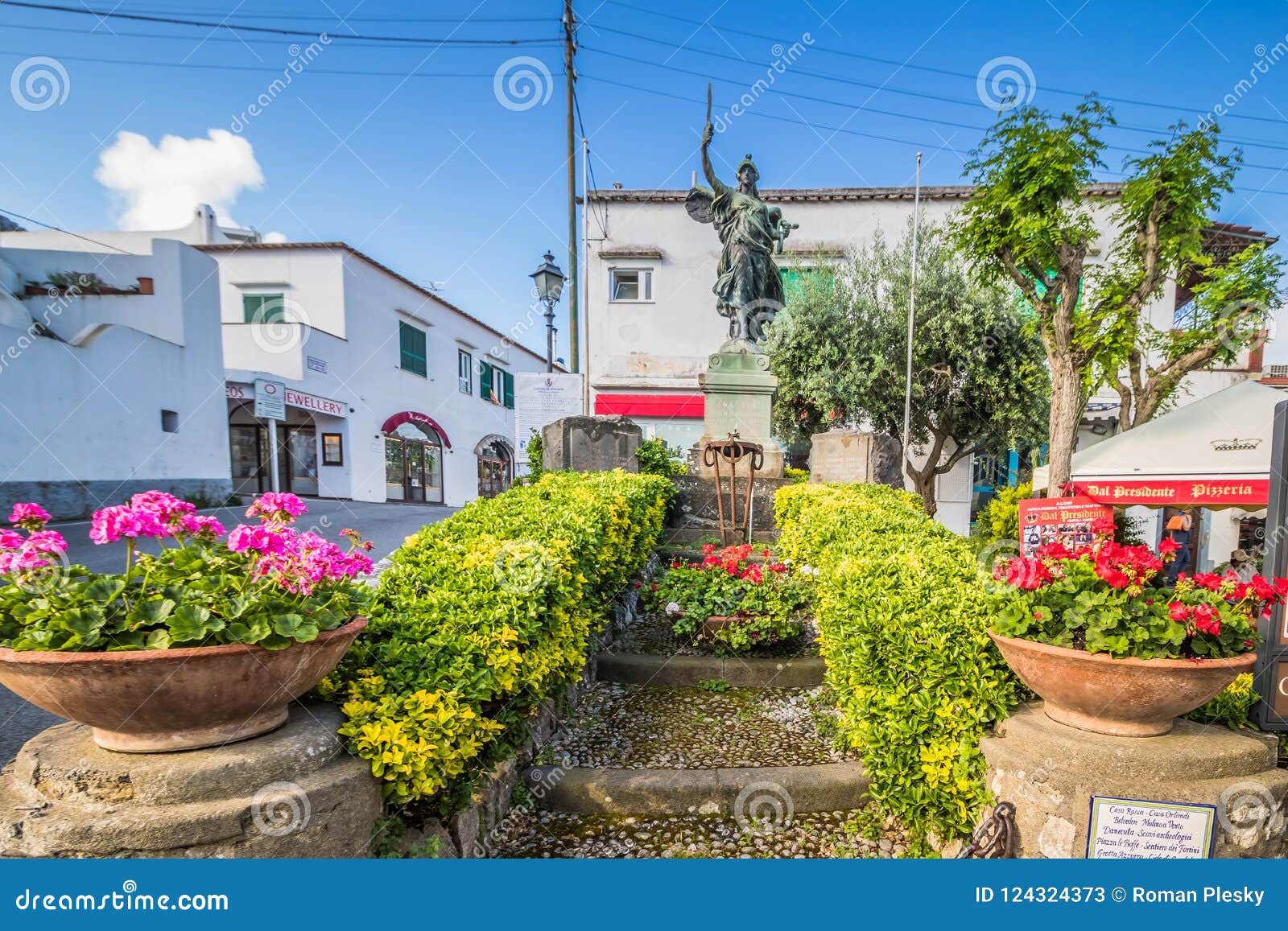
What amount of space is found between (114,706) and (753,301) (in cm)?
937

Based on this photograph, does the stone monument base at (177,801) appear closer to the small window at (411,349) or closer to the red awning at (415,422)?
the red awning at (415,422)

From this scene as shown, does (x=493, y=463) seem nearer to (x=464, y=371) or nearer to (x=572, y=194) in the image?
(x=464, y=371)

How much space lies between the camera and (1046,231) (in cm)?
594

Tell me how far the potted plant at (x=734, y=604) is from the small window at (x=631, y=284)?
13.1 m

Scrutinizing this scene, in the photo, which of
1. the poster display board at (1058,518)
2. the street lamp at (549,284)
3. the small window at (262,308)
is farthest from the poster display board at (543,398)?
the small window at (262,308)

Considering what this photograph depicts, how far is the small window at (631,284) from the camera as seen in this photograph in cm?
1595

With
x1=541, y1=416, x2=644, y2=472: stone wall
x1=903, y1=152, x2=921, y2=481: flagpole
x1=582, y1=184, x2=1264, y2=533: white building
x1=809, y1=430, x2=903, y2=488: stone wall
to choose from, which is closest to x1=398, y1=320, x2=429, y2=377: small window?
x1=582, y1=184, x2=1264, y2=533: white building

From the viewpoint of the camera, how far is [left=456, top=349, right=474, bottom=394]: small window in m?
20.4

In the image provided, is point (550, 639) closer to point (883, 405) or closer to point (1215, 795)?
point (1215, 795)

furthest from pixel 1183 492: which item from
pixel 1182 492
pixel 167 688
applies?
pixel 167 688

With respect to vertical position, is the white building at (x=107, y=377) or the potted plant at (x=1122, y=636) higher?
the white building at (x=107, y=377)

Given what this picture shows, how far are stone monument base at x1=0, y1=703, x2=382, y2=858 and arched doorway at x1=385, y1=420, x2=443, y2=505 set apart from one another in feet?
57.1

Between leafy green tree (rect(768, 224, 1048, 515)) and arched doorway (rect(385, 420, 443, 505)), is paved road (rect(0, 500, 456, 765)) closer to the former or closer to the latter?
arched doorway (rect(385, 420, 443, 505))

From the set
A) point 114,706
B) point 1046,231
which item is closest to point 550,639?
point 114,706
